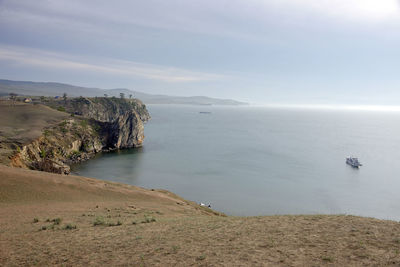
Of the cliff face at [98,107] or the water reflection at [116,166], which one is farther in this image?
the cliff face at [98,107]

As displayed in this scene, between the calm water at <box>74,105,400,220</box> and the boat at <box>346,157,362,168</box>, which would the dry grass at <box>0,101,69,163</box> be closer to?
the calm water at <box>74,105,400,220</box>

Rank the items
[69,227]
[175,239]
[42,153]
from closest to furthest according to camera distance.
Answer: [175,239], [69,227], [42,153]

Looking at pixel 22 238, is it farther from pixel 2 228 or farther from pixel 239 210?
pixel 239 210

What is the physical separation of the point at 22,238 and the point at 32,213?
6209 millimetres

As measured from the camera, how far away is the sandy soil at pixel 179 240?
1074 centimetres

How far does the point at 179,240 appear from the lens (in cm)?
1348

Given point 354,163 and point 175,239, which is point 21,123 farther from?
point 354,163

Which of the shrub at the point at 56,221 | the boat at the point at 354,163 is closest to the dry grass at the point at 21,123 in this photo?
the shrub at the point at 56,221

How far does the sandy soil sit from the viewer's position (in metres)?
10.7

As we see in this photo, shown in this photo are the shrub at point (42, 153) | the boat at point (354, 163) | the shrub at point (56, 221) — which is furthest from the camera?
the boat at point (354, 163)

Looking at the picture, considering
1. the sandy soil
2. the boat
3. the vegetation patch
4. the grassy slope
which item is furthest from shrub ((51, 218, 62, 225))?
the boat

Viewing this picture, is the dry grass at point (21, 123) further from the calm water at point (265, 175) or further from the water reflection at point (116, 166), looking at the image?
the calm water at point (265, 175)

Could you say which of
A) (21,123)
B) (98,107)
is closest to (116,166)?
(21,123)

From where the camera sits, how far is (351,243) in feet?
39.1
